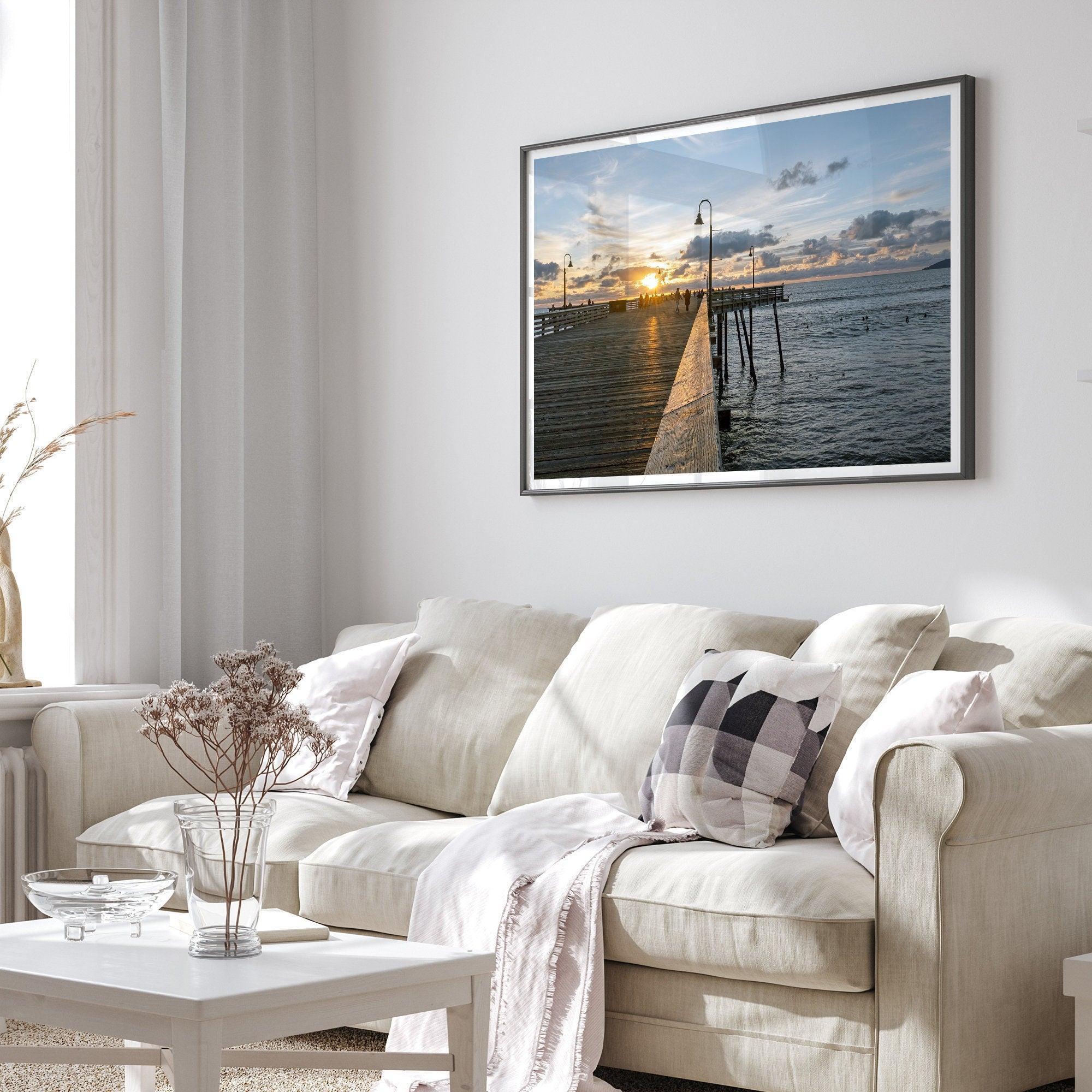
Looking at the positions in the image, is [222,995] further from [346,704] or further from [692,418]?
[692,418]

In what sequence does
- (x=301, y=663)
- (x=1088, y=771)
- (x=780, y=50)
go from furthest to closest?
(x=301, y=663)
(x=780, y=50)
(x=1088, y=771)

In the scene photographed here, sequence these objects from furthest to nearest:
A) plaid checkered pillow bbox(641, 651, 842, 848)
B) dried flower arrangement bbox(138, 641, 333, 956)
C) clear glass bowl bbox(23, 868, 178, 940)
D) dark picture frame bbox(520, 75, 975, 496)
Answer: dark picture frame bbox(520, 75, 975, 496)
plaid checkered pillow bbox(641, 651, 842, 848)
clear glass bowl bbox(23, 868, 178, 940)
dried flower arrangement bbox(138, 641, 333, 956)

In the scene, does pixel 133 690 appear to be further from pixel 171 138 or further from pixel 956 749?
pixel 956 749

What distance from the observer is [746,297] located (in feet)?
12.6

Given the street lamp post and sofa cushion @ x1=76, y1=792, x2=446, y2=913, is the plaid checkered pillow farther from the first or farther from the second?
the street lamp post

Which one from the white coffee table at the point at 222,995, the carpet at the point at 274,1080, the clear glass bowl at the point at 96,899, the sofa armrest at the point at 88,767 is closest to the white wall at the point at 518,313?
Result: the sofa armrest at the point at 88,767

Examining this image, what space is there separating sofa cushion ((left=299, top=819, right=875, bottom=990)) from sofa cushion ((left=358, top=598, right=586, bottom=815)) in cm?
62

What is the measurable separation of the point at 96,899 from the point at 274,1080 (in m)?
0.84

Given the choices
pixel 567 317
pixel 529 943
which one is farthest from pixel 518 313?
pixel 529 943

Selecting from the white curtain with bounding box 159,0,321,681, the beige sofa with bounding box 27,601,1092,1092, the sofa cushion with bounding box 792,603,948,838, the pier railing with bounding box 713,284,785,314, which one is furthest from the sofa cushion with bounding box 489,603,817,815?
the white curtain with bounding box 159,0,321,681

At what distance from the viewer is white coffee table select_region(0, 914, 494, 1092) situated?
1.83 meters

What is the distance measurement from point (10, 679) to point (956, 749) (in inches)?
97.8

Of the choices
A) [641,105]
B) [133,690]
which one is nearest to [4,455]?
[133,690]

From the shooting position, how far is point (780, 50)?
3818 mm
